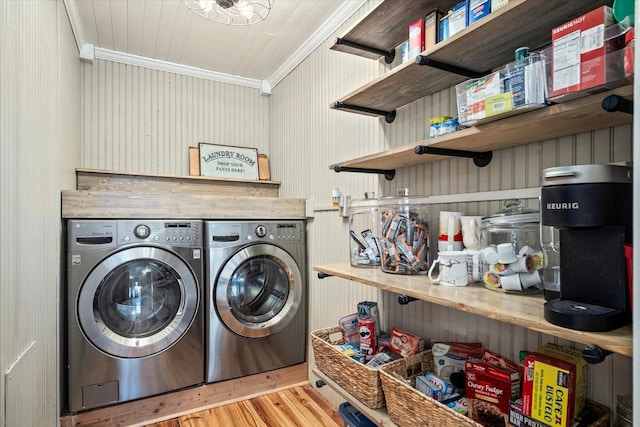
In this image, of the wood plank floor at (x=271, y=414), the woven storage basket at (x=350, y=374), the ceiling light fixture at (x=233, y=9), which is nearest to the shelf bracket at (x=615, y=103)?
the woven storage basket at (x=350, y=374)

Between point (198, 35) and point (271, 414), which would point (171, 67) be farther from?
point (271, 414)

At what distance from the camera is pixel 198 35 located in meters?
2.47

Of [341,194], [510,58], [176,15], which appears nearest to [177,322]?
[341,194]

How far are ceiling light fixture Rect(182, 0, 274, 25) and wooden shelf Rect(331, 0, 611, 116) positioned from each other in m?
0.76

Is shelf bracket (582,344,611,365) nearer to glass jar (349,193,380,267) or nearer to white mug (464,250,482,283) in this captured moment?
white mug (464,250,482,283)

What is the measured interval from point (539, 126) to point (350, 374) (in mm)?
1106

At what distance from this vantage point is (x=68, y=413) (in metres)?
1.97

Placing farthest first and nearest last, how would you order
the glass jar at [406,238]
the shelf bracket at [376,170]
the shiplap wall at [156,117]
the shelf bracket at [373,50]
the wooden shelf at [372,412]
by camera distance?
the shiplap wall at [156,117]
the shelf bracket at [376,170]
the shelf bracket at [373,50]
the glass jar at [406,238]
the wooden shelf at [372,412]

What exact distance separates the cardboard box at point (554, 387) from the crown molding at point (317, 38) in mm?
1902

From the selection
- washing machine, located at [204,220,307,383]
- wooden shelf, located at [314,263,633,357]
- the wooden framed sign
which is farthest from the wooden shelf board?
the wooden framed sign

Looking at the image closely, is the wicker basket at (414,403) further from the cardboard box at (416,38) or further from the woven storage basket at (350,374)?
the cardboard box at (416,38)

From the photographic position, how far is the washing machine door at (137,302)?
2.01m

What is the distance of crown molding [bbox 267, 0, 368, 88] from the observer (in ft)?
6.90

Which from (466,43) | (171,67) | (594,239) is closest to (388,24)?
(466,43)
